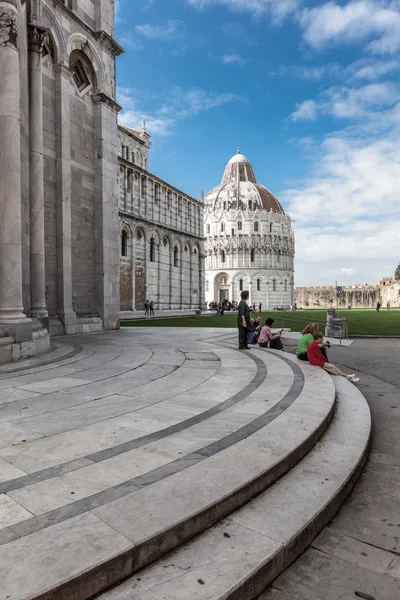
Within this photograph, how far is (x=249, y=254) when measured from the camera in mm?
91688

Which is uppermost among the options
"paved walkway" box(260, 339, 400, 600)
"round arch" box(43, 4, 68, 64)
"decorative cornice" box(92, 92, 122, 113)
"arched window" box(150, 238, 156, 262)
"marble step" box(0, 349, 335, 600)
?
"round arch" box(43, 4, 68, 64)

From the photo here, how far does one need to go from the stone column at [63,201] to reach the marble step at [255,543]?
11551 millimetres

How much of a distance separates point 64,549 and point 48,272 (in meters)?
12.3

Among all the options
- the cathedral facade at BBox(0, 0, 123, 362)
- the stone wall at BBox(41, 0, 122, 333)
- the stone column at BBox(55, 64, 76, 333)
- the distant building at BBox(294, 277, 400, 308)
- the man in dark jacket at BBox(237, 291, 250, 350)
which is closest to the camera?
the cathedral facade at BBox(0, 0, 123, 362)

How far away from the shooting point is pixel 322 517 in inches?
111

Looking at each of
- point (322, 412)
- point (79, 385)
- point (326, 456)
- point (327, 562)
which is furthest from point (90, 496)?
point (79, 385)

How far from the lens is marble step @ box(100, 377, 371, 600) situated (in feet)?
6.66

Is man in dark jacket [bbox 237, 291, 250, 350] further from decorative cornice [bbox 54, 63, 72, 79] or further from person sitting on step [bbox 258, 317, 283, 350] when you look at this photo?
decorative cornice [bbox 54, 63, 72, 79]

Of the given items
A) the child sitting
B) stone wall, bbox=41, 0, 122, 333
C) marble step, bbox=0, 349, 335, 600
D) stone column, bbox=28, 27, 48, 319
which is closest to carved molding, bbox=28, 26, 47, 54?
stone column, bbox=28, 27, 48, 319

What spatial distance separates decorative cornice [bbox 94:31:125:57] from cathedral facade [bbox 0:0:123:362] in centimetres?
4

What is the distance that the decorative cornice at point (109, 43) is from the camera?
15321 mm

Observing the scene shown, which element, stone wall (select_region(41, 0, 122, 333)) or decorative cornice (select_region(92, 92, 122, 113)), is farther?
decorative cornice (select_region(92, 92, 122, 113))

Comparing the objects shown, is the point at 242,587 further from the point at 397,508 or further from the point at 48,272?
the point at 48,272

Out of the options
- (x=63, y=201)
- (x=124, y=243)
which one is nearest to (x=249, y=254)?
(x=124, y=243)
